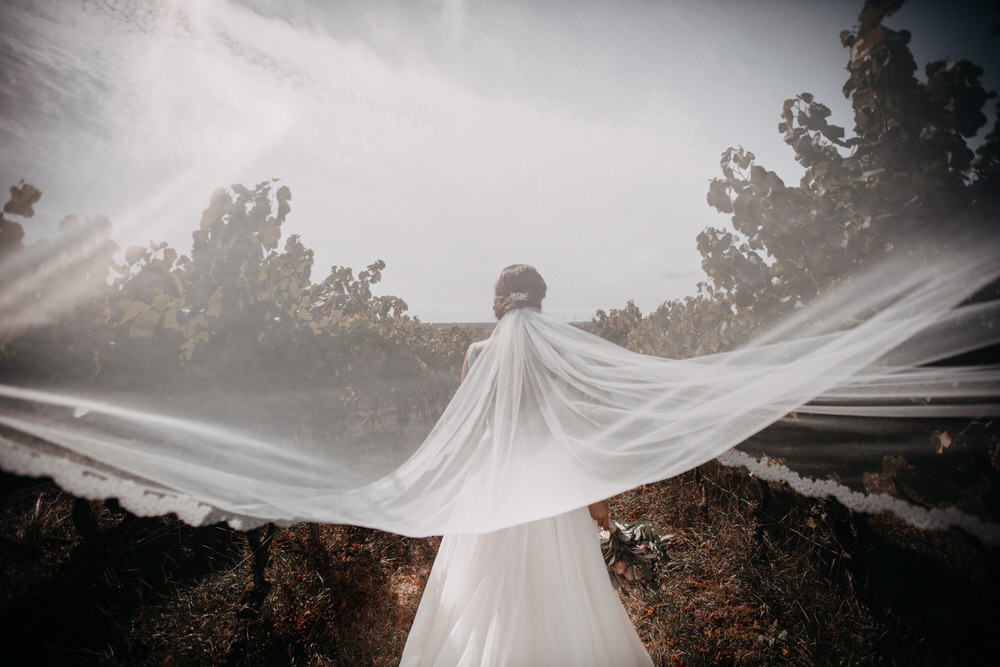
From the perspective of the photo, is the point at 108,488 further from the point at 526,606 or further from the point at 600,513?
the point at 600,513

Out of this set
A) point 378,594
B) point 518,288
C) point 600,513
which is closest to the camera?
point 600,513

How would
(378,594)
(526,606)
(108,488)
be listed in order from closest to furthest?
1. (108,488)
2. (526,606)
3. (378,594)

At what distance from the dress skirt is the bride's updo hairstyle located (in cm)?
145

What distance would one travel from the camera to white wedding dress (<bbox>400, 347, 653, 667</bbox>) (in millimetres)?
1866

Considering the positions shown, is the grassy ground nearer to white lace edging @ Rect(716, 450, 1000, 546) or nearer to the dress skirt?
white lace edging @ Rect(716, 450, 1000, 546)

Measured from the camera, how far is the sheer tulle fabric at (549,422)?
1.66 meters

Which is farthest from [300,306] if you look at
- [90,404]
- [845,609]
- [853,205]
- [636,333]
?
[636,333]

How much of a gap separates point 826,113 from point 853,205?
70 cm

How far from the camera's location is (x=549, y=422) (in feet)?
7.14

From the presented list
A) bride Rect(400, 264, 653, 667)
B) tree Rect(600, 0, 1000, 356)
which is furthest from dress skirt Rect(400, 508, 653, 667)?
tree Rect(600, 0, 1000, 356)

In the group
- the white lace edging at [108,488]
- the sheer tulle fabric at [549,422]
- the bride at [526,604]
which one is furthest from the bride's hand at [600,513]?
the white lace edging at [108,488]

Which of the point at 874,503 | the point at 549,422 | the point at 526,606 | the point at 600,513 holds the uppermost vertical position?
the point at 549,422

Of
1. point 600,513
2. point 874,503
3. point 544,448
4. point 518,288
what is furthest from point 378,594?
point 874,503

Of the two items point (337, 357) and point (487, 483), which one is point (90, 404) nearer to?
point (487, 483)
